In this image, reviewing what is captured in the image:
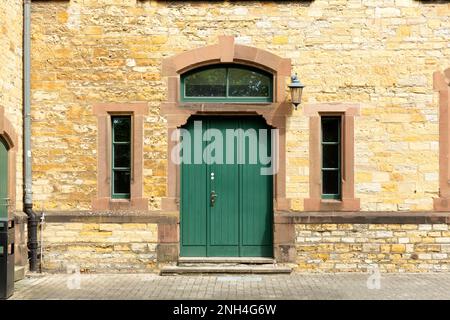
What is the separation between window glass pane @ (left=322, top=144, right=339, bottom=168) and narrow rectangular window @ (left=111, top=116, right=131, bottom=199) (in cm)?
340

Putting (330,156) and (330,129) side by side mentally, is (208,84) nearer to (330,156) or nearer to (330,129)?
(330,129)

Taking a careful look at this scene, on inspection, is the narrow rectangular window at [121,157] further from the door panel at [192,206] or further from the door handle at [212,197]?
the door handle at [212,197]

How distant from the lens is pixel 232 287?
9062 mm

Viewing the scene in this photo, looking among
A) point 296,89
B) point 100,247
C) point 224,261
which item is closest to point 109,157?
point 100,247

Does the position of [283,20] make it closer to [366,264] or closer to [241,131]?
[241,131]

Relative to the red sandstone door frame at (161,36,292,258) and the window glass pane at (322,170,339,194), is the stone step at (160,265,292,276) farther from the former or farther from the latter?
the window glass pane at (322,170,339,194)

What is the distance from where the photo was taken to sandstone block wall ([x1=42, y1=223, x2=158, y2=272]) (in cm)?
1024

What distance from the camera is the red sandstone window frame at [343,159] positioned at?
10.3 metres

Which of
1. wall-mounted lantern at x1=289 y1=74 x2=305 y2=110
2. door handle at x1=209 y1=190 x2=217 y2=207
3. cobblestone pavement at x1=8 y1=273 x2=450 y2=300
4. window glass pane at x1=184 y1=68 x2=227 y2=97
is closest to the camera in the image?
cobblestone pavement at x1=8 y1=273 x2=450 y2=300

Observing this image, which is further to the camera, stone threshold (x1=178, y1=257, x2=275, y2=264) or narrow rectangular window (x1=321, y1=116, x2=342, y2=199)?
narrow rectangular window (x1=321, y1=116, x2=342, y2=199)

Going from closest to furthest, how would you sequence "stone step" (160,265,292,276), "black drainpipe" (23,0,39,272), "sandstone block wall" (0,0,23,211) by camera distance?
"sandstone block wall" (0,0,23,211), "stone step" (160,265,292,276), "black drainpipe" (23,0,39,272)

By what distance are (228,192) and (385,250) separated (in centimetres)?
284

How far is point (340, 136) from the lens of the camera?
1047 centimetres

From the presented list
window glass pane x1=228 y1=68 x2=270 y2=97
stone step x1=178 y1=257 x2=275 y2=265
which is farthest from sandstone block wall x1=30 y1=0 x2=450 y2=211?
stone step x1=178 y1=257 x2=275 y2=265
